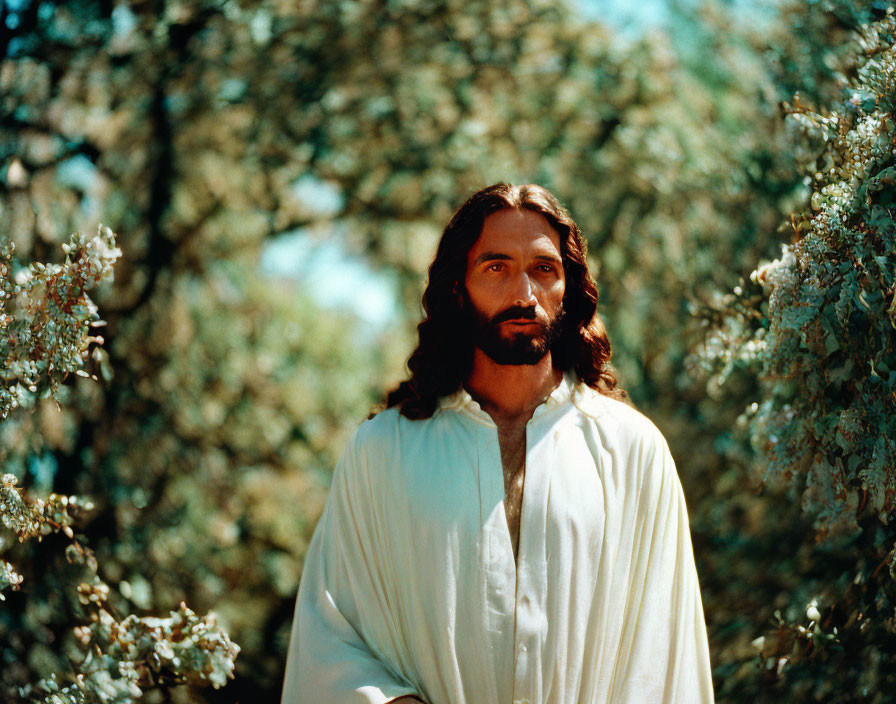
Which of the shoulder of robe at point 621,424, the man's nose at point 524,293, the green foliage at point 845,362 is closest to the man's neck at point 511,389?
the shoulder of robe at point 621,424

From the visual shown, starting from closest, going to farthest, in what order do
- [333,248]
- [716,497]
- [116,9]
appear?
[116,9] → [716,497] → [333,248]

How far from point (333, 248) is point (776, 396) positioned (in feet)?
17.8

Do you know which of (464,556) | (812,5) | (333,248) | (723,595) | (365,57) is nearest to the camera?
(464,556)

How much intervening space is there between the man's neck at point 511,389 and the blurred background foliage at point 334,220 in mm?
1111

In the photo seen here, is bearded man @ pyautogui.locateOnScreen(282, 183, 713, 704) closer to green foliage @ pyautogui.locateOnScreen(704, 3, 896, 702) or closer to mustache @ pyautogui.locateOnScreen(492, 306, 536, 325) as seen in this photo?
mustache @ pyautogui.locateOnScreen(492, 306, 536, 325)

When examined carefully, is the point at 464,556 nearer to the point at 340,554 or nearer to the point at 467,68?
the point at 340,554

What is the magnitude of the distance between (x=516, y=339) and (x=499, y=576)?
64 centimetres

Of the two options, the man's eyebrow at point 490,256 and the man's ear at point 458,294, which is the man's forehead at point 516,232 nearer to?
the man's eyebrow at point 490,256

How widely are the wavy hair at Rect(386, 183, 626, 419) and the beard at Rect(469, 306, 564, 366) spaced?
0.15 m

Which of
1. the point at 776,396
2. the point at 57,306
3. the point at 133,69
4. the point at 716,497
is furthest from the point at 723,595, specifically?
the point at 133,69

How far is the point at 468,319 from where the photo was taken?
314 cm

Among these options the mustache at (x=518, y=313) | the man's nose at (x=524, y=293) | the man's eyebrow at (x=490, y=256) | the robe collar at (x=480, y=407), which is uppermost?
the man's eyebrow at (x=490, y=256)

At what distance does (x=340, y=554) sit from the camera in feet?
9.57

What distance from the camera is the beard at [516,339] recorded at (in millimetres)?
2934
